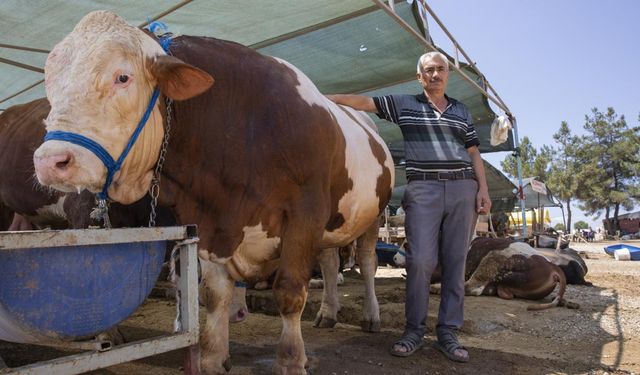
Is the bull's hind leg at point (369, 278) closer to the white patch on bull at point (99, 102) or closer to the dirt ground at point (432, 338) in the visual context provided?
the dirt ground at point (432, 338)

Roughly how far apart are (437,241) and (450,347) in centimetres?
71

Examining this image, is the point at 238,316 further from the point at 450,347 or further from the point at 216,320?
the point at 450,347

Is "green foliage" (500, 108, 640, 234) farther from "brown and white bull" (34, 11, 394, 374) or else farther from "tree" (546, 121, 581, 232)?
"brown and white bull" (34, 11, 394, 374)

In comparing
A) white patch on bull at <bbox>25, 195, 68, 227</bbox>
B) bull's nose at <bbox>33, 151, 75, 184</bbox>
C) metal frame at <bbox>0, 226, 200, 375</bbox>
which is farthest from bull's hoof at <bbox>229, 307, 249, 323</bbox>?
bull's nose at <bbox>33, 151, 75, 184</bbox>

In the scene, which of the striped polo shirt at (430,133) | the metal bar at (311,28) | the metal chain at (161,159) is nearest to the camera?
the metal chain at (161,159)

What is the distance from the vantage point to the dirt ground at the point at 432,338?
2.95 m

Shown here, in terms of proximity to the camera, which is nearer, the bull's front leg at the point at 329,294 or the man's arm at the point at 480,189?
the man's arm at the point at 480,189

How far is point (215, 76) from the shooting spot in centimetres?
269

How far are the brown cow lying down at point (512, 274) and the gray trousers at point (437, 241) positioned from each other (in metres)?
2.27

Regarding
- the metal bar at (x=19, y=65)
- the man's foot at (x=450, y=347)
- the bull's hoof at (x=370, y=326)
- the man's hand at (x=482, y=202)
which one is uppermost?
the metal bar at (x=19, y=65)

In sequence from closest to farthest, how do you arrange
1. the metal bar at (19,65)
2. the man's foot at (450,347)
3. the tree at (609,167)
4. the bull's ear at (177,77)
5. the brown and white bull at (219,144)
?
the brown and white bull at (219,144)
the bull's ear at (177,77)
the man's foot at (450,347)
the metal bar at (19,65)
the tree at (609,167)

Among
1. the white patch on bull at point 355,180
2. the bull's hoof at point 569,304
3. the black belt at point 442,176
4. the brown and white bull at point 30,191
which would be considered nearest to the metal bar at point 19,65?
the brown and white bull at point 30,191

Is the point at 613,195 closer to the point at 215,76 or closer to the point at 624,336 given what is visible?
the point at 624,336

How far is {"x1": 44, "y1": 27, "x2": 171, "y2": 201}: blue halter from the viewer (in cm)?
191
